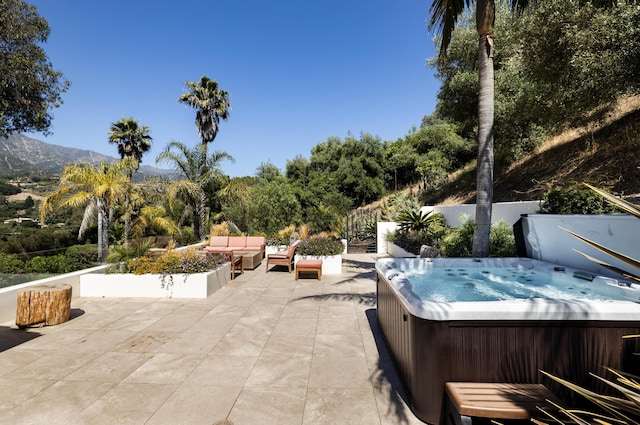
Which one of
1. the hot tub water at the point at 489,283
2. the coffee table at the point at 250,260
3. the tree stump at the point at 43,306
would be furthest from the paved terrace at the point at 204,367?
the coffee table at the point at 250,260

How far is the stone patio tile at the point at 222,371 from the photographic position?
3.31 meters

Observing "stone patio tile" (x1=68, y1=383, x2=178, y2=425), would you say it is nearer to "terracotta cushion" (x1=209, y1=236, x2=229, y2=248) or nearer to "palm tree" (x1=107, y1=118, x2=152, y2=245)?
"terracotta cushion" (x1=209, y1=236, x2=229, y2=248)

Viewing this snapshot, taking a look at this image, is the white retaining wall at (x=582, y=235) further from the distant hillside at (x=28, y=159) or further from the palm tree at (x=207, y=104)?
the distant hillside at (x=28, y=159)

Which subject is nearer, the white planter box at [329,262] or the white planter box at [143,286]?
the white planter box at [143,286]

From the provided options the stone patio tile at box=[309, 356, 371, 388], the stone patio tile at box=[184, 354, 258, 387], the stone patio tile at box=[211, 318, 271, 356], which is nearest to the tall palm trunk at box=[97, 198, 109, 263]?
the stone patio tile at box=[211, 318, 271, 356]

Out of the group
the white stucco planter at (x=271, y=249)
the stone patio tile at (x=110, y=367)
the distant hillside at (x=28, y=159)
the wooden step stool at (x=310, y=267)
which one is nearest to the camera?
the stone patio tile at (x=110, y=367)

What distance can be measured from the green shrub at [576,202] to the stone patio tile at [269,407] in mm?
6580

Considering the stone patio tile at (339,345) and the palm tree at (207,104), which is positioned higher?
the palm tree at (207,104)

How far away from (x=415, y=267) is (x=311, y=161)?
87.3 feet

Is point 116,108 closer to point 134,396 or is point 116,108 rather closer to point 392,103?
point 392,103

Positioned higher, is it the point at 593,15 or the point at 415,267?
the point at 593,15

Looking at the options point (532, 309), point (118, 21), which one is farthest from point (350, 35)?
point (532, 309)

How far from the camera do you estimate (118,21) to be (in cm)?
1173

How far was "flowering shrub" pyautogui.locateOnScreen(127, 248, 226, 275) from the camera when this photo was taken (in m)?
6.93
